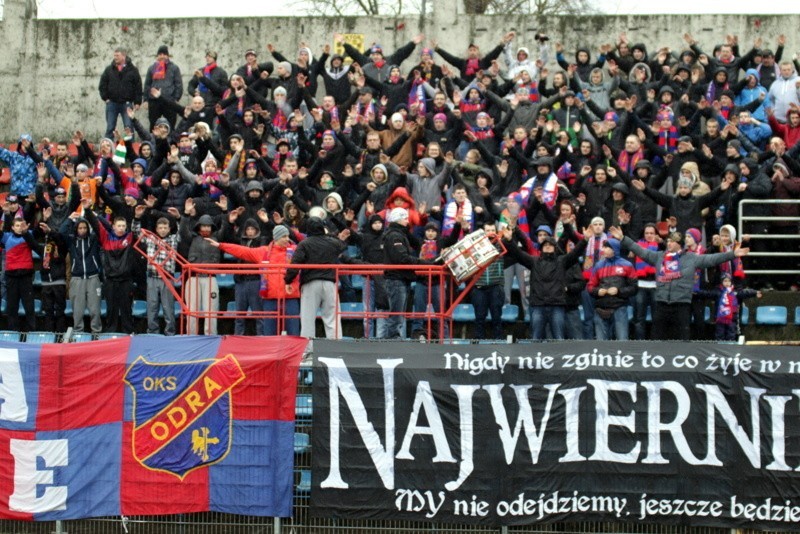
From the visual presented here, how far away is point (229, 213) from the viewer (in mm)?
17391

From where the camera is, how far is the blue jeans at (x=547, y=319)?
15.4 m

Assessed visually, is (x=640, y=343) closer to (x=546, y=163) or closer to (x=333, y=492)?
(x=333, y=492)

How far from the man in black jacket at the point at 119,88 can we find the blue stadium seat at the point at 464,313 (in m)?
8.00

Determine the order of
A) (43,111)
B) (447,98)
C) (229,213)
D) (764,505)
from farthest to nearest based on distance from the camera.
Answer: (43,111) < (447,98) < (229,213) < (764,505)

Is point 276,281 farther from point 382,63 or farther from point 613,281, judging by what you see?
point 382,63

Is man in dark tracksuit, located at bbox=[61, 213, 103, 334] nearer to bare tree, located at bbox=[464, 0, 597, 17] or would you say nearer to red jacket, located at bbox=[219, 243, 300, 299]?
red jacket, located at bbox=[219, 243, 300, 299]

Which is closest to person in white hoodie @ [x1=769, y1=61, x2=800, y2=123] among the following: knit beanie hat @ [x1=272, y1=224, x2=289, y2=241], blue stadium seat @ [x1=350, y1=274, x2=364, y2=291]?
blue stadium seat @ [x1=350, y1=274, x2=364, y2=291]

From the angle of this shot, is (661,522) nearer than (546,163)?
Yes

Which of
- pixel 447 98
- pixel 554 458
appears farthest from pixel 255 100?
pixel 554 458

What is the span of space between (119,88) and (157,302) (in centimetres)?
652

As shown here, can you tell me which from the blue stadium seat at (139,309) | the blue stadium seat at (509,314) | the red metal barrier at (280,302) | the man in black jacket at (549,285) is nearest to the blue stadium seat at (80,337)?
the red metal barrier at (280,302)

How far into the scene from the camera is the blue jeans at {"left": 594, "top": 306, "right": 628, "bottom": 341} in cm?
1533

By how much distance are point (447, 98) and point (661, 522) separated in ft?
34.9

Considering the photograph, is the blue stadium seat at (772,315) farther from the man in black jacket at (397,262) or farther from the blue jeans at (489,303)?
the man in black jacket at (397,262)
